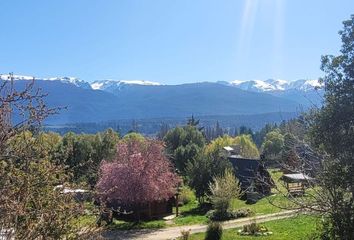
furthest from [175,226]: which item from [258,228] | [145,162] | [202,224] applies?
[258,228]

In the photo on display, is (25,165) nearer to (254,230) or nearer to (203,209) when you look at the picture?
(254,230)

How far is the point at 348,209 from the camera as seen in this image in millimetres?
13430

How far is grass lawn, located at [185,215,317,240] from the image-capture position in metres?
24.4

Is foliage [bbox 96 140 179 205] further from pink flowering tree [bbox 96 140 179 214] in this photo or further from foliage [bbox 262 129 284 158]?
foliage [bbox 262 129 284 158]

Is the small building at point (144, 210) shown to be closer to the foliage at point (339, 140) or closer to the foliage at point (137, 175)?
the foliage at point (137, 175)

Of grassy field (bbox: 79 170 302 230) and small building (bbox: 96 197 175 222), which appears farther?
small building (bbox: 96 197 175 222)

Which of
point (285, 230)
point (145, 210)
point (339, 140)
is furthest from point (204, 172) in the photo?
point (339, 140)

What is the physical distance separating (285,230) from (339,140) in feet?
46.7

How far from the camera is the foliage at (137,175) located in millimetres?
34594

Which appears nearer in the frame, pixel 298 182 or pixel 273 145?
pixel 298 182

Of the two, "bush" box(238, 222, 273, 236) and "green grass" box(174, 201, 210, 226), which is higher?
"bush" box(238, 222, 273, 236)

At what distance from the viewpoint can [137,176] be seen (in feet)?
113

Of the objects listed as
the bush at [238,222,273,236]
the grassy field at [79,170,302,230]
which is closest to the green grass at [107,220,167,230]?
the grassy field at [79,170,302,230]

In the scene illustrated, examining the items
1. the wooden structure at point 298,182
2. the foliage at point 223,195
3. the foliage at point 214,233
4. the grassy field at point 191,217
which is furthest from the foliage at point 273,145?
the foliage at point 214,233
